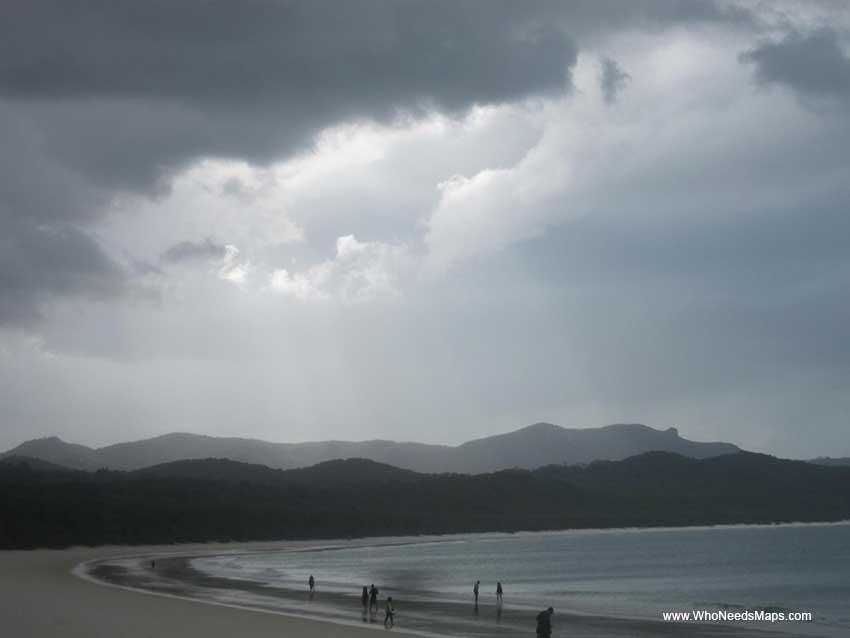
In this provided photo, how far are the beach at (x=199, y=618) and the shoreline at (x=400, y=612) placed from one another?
0.16 ft

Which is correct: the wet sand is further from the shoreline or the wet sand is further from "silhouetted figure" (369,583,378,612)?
"silhouetted figure" (369,583,378,612)

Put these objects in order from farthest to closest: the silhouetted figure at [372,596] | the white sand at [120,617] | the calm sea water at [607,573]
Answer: the calm sea water at [607,573] → the silhouetted figure at [372,596] → the white sand at [120,617]

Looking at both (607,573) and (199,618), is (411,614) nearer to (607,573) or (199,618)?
(199,618)

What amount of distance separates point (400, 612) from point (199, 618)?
1119 cm

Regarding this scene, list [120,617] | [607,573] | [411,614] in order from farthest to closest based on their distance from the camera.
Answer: [607,573] < [411,614] < [120,617]

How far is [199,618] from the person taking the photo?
127 ft

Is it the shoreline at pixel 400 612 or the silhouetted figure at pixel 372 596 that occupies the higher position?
the silhouetted figure at pixel 372 596

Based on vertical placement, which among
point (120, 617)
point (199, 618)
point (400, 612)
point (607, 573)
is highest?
point (120, 617)

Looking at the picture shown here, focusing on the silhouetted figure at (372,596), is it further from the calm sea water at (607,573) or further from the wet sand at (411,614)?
the calm sea water at (607,573)

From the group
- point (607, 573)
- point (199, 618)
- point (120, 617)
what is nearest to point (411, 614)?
point (199, 618)

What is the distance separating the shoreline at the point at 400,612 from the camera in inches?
1529

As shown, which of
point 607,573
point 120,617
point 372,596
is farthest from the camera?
point 607,573

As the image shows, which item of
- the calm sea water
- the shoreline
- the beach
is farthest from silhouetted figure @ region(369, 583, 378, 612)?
the calm sea water

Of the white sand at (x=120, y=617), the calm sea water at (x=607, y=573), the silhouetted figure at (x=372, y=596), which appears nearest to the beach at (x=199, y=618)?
the white sand at (x=120, y=617)
